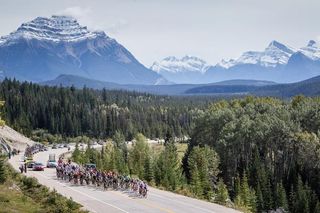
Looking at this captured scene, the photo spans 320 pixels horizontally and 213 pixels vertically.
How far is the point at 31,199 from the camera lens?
163ft

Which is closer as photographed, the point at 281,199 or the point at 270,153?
the point at 281,199

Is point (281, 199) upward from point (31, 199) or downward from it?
downward

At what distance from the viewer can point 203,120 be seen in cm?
14212

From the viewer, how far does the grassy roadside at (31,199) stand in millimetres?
42972

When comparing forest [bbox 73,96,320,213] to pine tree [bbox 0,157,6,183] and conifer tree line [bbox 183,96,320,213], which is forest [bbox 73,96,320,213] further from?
pine tree [bbox 0,157,6,183]

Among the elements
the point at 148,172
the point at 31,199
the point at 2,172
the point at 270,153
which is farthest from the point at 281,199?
the point at 31,199

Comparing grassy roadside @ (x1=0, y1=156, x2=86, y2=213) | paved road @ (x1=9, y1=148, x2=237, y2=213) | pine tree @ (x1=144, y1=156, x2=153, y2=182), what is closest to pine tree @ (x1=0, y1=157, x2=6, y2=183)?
grassy roadside @ (x1=0, y1=156, x2=86, y2=213)

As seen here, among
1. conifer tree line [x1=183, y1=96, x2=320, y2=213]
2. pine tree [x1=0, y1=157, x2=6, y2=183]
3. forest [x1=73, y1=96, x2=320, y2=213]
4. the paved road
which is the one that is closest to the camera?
the paved road

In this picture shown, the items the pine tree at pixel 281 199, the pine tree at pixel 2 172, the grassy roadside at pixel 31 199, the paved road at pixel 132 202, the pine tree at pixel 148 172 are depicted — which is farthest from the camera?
the pine tree at pixel 281 199

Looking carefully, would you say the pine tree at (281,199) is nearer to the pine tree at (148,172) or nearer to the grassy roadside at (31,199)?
the pine tree at (148,172)

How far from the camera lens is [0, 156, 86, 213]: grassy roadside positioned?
141 feet

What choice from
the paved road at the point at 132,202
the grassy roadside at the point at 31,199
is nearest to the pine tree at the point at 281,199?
the paved road at the point at 132,202

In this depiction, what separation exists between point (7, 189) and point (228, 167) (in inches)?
2862

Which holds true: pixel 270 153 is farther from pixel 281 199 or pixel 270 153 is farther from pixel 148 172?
pixel 148 172
